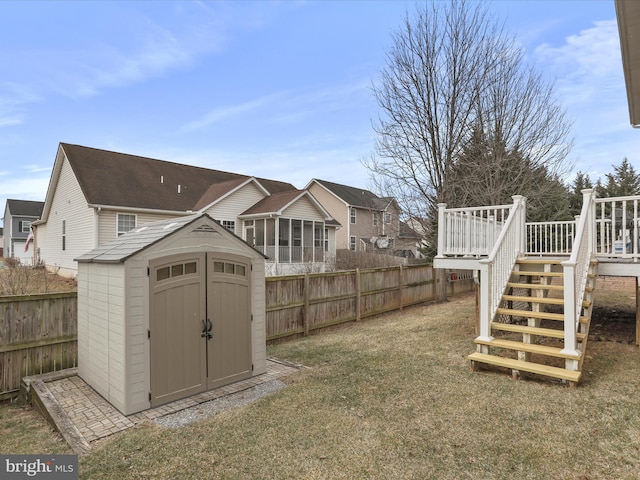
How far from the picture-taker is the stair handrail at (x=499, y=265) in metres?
5.61

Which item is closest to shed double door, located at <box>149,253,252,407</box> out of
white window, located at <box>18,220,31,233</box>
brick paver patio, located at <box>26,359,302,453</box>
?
brick paver patio, located at <box>26,359,302,453</box>

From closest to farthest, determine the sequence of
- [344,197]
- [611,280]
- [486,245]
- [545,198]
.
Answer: [486,245], [545,198], [611,280], [344,197]

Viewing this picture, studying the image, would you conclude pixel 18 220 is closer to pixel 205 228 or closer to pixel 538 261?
pixel 205 228

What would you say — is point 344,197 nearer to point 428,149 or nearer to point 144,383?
point 428,149

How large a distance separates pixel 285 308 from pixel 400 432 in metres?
4.65

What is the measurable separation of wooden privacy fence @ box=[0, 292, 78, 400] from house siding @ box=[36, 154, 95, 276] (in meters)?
9.82

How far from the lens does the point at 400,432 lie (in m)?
3.66

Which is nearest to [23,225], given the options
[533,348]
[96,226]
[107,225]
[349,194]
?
[107,225]

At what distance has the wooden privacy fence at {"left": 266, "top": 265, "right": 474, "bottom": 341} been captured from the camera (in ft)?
26.0

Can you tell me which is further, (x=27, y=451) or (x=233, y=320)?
(x=233, y=320)

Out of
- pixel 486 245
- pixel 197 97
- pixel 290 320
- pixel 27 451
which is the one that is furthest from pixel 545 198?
pixel 27 451

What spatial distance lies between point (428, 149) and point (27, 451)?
12.7 meters

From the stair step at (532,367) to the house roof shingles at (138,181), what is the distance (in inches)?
570

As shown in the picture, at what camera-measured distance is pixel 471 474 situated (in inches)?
115
